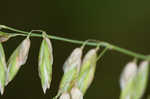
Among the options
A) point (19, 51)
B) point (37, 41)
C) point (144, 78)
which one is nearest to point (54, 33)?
point (37, 41)

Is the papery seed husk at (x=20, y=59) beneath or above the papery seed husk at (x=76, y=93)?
above

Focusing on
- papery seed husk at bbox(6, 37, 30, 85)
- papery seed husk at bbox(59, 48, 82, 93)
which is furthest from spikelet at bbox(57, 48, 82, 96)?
papery seed husk at bbox(6, 37, 30, 85)

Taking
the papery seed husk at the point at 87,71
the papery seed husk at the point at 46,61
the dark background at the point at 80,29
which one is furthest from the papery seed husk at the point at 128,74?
the dark background at the point at 80,29

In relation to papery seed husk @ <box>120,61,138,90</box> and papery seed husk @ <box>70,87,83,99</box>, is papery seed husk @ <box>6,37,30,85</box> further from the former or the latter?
papery seed husk @ <box>120,61,138,90</box>

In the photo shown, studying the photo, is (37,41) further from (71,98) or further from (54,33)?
(71,98)

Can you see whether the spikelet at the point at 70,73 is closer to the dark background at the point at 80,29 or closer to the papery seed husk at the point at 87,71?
the papery seed husk at the point at 87,71

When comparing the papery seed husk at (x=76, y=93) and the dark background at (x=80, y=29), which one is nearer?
the papery seed husk at (x=76, y=93)
